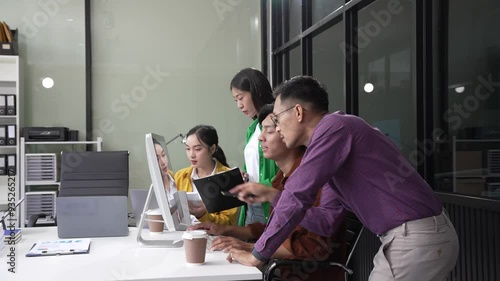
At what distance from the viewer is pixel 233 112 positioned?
5574 millimetres

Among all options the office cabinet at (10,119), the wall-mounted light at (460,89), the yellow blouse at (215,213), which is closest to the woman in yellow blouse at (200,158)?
the yellow blouse at (215,213)

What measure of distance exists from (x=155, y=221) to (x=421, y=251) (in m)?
1.27

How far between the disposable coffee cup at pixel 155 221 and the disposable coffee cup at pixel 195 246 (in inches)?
23.3

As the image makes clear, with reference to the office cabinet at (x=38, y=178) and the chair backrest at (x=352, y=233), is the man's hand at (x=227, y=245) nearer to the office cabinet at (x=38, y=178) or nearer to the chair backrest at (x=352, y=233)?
the chair backrest at (x=352, y=233)

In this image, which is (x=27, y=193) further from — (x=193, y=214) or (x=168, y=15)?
(x=193, y=214)

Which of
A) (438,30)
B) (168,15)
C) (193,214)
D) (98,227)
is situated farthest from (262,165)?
(168,15)

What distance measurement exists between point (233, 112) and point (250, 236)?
3.46 metres

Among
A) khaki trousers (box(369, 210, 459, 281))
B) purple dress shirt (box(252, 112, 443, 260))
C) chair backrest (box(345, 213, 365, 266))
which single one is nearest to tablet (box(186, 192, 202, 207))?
chair backrest (box(345, 213, 365, 266))

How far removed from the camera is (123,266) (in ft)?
5.33

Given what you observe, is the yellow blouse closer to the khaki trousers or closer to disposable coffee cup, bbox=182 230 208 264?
disposable coffee cup, bbox=182 230 208 264

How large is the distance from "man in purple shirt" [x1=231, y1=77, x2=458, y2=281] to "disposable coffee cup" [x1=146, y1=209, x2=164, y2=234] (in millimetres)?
842

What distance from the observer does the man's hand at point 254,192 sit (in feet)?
5.93

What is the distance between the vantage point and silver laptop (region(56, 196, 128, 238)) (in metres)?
2.09

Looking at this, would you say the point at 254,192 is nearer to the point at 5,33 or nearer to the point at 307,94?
the point at 307,94
